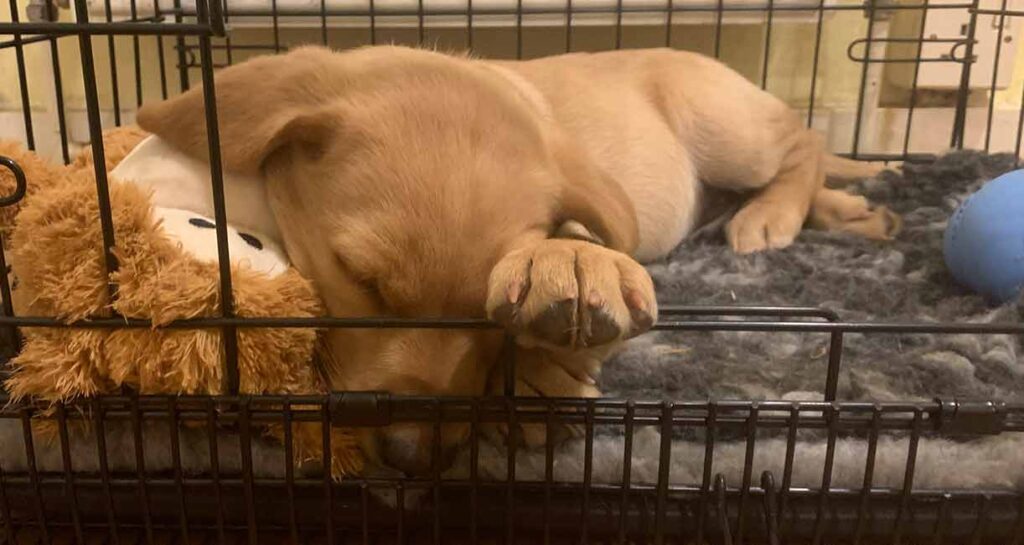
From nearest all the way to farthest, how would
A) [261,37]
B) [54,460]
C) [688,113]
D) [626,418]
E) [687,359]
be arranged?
[626,418] < [54,460] < [687,359] < [688,113] < [261,37]

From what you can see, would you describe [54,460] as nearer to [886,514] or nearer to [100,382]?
[100,382]

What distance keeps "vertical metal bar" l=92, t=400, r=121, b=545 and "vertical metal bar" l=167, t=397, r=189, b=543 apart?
0.22 ft

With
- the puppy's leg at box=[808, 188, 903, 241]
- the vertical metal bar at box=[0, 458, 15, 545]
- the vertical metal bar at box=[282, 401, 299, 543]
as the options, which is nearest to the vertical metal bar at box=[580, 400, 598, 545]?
the vertical metal bar at box=[282, 401, 299, 543]

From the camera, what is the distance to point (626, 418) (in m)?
0.96

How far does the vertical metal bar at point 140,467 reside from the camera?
988 millimetres

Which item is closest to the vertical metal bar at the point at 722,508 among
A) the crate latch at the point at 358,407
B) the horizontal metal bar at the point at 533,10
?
the crate latch at the point at 358,407

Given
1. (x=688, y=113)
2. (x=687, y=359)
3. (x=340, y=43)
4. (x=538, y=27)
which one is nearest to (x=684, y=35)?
(x=538, y=27)

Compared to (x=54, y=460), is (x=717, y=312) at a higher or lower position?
higher

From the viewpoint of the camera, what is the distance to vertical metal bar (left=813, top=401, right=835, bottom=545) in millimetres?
974

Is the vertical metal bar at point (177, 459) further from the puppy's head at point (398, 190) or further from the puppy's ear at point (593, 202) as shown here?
the puppy's ear at point (593, 202)

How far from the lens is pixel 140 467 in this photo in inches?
38.9

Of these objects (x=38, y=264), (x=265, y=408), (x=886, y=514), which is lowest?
(x=886, y=514)

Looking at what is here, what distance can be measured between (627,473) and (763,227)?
3.68ft

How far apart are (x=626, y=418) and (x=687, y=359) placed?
1.17 feet
